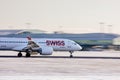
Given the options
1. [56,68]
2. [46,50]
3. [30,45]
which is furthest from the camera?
[30,45]

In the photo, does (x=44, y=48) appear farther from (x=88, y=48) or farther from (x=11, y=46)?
(x=88, y=48)

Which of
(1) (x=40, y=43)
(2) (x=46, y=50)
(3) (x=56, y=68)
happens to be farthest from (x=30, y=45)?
(3) (x=56, y=68)

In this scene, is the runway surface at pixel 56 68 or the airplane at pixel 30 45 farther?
the airplane at pixel 30 45

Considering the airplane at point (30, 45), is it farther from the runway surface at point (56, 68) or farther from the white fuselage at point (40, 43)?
the runway surface at point (56, 68)

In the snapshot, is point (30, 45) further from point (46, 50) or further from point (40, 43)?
point (46, 50)

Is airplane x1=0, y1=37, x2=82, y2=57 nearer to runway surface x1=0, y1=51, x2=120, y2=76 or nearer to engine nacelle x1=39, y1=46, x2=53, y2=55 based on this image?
engine nacelle x1=39, y1=46, x2=53, y2=55

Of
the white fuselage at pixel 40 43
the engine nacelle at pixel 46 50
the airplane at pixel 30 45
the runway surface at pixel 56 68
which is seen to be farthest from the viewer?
the white fuselage at pixel 40 43

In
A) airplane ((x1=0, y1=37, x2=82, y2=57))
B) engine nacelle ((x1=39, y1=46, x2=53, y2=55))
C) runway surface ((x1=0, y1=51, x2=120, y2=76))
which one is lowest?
runway surface ((x1=0, y1=51, x2=120, y2=76))

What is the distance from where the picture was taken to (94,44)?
469 ft

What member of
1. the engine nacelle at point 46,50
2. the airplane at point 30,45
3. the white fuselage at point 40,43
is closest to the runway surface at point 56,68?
the engine nacelle at point 46,50

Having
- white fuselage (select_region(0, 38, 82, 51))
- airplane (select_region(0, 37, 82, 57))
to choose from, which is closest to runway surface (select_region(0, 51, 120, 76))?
airplane (select_region(0, 37, 82, 57))
